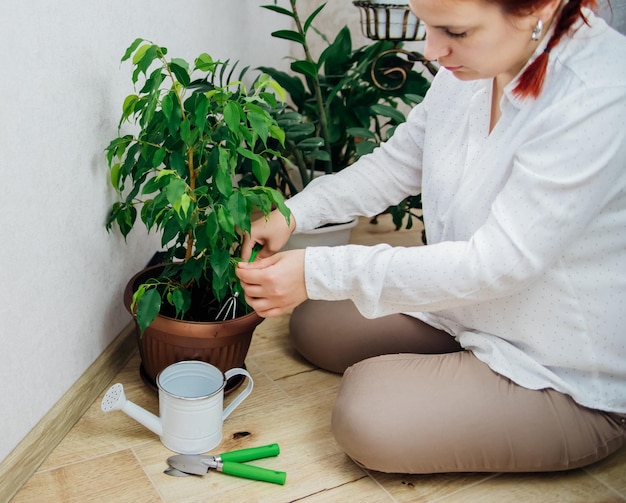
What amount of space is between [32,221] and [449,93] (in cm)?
69

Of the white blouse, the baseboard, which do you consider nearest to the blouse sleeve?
the white blouse

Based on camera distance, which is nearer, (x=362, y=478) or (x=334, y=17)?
(x=362, y=478)

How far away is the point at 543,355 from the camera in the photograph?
110 centimetres

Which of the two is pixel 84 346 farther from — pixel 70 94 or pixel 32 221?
pixel 70 94

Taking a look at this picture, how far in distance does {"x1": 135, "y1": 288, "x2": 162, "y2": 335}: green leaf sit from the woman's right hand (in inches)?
6.4

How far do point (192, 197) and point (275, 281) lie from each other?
20 cm

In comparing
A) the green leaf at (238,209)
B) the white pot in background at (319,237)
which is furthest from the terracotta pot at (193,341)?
the white pot in background at (319,237)

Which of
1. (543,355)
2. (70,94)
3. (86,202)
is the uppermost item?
(70,94)

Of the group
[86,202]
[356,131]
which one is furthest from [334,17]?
[86,202]

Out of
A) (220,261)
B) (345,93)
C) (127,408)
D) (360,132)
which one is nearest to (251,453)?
(127,408)

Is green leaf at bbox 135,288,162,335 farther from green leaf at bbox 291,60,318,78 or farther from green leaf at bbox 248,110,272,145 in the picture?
green leaf at bbox 291,60,318,78

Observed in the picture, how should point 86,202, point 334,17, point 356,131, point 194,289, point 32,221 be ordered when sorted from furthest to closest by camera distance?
1. point 334,17
2. point 356,131
3. point 194,289
4. point 86,202
5. point 32,221

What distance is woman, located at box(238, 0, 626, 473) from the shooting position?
3.10ft

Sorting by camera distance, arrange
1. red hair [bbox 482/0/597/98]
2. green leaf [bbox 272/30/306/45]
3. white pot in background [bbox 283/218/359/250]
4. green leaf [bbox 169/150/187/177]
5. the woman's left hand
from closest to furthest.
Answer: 1. red hair [bbox 482/0/597/98]
2. the woman's left hand
3. green leaf [bbox 169/150/187/177]
4. green leaf [bbox 272/30/306/45]
5. white pot in background [bbox 283/218/359/250]
